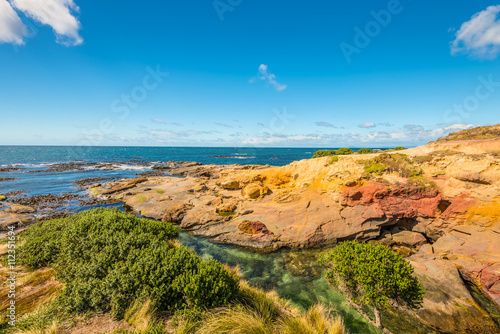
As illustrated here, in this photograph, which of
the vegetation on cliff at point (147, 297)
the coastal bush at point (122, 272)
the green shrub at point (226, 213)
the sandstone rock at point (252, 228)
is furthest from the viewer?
the green shrub at point (226, 213)

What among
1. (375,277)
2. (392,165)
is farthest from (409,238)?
(375,277)

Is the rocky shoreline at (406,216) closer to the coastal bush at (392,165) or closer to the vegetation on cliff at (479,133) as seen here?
the coastal bush at (392,165)

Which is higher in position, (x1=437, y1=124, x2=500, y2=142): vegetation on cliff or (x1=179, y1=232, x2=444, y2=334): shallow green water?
(x1=437, y1=124, x2=500, y2=142): vegetation on cliff

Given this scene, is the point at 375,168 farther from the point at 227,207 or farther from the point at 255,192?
the point at 227,207

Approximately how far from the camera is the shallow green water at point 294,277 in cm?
892

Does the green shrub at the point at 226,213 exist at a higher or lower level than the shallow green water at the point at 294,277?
higher

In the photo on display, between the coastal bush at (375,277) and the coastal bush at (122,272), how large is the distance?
13.6ft

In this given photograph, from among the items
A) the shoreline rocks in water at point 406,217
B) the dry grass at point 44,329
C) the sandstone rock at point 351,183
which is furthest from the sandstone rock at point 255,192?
the dry grass at point 44,329

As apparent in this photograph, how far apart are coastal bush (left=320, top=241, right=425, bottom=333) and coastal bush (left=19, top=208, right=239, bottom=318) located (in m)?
4.16

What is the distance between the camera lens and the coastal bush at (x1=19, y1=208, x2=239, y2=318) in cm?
Result: 622

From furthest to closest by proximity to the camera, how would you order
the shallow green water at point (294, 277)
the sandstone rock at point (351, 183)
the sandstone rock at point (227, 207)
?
1. the sandstone rock at point (227, 207)
2. the sandstone rock at point (351, 183)
3. the shallow green water at point (294, 277)

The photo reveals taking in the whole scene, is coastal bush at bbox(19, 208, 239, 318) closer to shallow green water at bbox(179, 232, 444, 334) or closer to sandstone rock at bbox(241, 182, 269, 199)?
shallow green water at bbox(179, 232, 444, 334)

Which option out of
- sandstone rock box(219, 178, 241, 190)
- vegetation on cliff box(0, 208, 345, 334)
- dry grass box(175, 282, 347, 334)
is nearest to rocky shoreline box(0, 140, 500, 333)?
sandstone rock box(219, 178, 241, 190)

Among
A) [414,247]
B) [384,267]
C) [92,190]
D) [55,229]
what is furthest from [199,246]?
[92,190]
